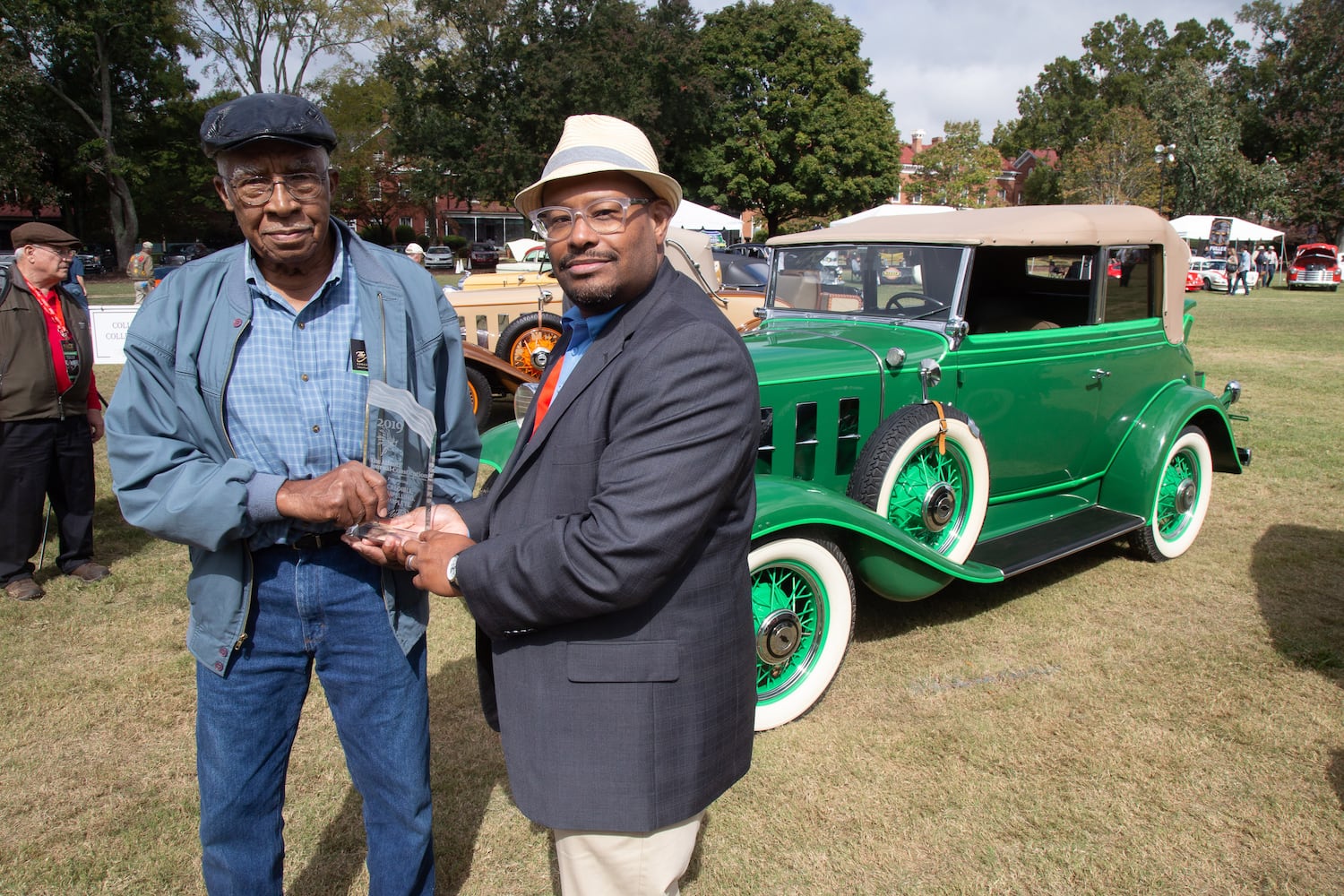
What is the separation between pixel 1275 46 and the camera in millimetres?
48625

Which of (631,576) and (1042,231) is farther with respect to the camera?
(1042,231)

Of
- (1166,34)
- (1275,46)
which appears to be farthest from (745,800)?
(1166,34)

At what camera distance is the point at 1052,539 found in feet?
14.6

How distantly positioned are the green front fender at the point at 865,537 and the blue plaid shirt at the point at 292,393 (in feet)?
5.41

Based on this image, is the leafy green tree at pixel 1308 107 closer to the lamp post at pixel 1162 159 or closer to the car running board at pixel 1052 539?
the lamp post at pixel 1162 159

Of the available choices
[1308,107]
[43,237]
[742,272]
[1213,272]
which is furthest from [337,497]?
[1308,107]

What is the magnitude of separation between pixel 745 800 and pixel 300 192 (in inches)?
94.1

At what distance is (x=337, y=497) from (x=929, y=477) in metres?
3.05

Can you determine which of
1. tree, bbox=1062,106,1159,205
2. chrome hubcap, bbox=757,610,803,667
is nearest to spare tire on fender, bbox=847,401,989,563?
chrome hubcap, bbox=757,610,803,667

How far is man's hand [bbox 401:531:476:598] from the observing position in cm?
155

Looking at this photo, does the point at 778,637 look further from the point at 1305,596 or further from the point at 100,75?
the point at 100,75

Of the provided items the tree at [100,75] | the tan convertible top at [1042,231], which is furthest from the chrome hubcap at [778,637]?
the tree at [100,75]

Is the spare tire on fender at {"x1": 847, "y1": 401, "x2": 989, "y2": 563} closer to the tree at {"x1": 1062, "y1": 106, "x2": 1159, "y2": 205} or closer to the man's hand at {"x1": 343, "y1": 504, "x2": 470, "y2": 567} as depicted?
the man's hand at {"x1": 343, "y1": 504, "x2": 470, "y2": 567}

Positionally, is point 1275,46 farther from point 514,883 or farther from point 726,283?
point 514,883
